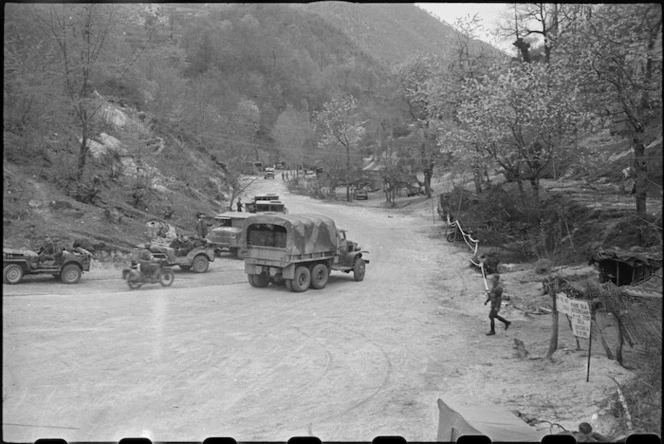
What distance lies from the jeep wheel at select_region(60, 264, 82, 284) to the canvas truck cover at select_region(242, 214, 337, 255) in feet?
16.3

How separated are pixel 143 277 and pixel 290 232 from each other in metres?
4.60

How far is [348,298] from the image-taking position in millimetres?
17594

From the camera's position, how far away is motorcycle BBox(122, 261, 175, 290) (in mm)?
17469

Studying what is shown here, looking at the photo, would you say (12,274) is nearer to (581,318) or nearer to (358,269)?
(358,269)

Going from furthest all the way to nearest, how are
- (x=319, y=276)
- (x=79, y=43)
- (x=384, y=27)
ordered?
(x=384, y=27) → (x=79, y=43) → (x=319, y=276)

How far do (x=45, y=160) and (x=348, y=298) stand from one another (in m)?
16.3

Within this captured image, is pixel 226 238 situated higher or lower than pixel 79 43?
lower

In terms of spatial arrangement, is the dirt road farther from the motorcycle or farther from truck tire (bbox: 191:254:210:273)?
truck tire (bbox: 191:254:210:273)

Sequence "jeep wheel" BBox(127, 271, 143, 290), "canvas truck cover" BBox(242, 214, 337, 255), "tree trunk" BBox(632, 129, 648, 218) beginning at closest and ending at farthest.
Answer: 1. "tree trunk" BBox(632, 129, 648, 218)
2. "jeep wheel" BBox(127, 271, 143, 290)
3. "canvas truck cover" BBox(242, 214, 337, 255)

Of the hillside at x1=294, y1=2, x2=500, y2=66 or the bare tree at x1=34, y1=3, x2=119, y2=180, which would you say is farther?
the hillside at x1=294, y1=2, x2=500, y2=66

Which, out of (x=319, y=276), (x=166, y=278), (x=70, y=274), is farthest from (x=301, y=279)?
(x=70, y=274)

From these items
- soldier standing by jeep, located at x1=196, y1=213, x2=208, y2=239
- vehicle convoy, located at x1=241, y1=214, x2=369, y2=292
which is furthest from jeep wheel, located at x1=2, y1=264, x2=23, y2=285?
soldier standing by jeep, located at x1=196, y1=213, x2=208, y2=239

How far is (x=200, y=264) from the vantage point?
21.2 meters

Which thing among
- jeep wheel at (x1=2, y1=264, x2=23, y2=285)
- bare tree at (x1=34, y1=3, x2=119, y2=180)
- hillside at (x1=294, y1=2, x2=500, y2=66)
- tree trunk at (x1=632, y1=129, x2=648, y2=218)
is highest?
hillside at (x1=294, y1=2, x2=500, y2=66)
